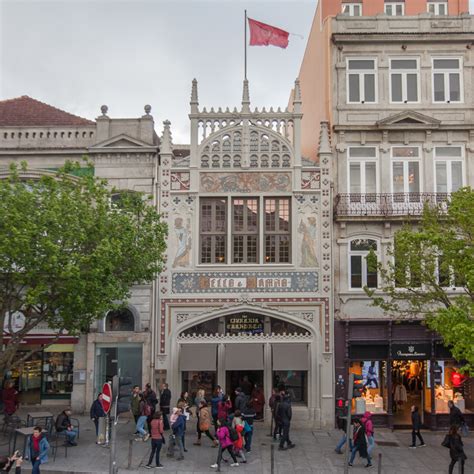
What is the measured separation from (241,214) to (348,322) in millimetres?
6263

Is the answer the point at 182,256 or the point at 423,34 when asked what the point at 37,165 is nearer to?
the point at 182,256

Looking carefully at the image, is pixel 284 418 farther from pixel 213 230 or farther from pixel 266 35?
pixel 266 35

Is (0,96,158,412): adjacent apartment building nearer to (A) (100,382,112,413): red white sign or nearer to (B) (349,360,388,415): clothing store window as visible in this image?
(B) (349,360,388,415): clothing store window

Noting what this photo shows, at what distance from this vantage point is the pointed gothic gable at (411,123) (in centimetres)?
2555

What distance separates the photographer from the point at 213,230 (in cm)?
2564

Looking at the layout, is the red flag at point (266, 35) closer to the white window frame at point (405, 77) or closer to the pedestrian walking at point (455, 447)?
the white window frame at point (405, 77)

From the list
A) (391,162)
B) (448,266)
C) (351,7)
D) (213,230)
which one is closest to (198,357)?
(213,230)

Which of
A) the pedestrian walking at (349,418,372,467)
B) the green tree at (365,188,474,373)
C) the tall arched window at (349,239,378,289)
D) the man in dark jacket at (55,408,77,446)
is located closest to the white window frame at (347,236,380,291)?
the tall arched window at (349,239,378,289)

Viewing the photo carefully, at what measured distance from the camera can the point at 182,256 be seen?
83.2 ft

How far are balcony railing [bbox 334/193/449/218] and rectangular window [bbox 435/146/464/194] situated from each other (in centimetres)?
60

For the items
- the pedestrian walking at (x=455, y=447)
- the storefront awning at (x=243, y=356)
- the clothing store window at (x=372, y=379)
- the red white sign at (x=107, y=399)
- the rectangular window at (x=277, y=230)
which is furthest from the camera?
the rectangular window at (x=277, y=230)

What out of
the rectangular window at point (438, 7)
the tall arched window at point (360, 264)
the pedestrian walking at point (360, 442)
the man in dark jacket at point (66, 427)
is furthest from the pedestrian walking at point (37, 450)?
the rectangular window at point (438, 7)

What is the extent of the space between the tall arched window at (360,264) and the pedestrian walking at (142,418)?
32.4 feet

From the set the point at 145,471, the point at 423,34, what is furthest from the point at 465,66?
the point at 145,471
